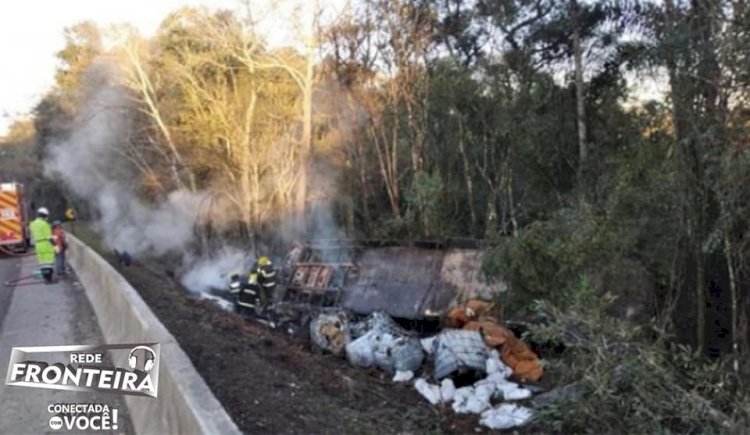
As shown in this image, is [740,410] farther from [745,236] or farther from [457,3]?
[457,3]

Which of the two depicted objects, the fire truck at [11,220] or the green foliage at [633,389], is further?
the fire truck at [11,220]

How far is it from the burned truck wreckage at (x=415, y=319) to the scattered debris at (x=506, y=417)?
0.04 feet

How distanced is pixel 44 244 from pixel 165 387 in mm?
9284

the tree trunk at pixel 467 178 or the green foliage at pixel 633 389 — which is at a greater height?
the tree trunk at pixel 467 178

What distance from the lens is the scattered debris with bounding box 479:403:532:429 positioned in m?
6.58

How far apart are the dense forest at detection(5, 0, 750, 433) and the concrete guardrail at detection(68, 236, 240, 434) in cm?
291

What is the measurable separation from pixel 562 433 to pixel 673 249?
9.79ft

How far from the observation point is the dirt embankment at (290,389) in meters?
4.98

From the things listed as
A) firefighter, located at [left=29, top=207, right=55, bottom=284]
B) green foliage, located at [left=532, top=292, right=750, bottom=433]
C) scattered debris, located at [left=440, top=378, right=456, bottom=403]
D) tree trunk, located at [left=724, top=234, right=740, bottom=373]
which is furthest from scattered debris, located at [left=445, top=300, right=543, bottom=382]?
firefighter, located at [left=29, top=207, right=55, bottom=284]

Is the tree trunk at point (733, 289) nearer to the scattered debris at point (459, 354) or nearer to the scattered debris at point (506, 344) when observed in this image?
the scattered debris at point (506, 344)

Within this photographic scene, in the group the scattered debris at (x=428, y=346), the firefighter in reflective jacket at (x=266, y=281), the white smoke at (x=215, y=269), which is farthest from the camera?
the white smoke at (x=215, y=269)

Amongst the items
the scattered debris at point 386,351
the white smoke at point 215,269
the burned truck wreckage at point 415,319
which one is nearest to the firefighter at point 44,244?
the burned truck wreckage at point 415,319

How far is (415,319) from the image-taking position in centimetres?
1144

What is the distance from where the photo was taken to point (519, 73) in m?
19.1
